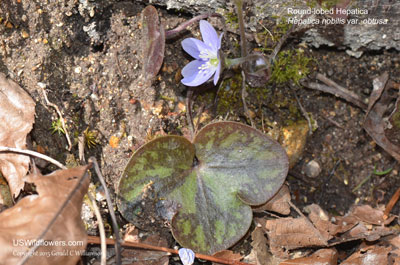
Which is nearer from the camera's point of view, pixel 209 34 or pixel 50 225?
pixel 50 225

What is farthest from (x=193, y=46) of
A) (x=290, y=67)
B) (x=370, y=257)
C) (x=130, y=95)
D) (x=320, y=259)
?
(x=370, y=257)

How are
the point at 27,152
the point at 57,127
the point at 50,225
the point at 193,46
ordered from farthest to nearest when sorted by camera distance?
the point at 193,46 < the point at 57,127 < the point at 27,152 < the point at 50,225

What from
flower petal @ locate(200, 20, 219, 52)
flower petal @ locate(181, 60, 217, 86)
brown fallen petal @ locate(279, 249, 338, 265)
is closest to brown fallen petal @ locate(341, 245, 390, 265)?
brown fallen petal @ locate(279, 249, 338, 265)

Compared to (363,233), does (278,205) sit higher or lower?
higher

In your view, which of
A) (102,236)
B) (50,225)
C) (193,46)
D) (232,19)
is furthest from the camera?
(232,19)

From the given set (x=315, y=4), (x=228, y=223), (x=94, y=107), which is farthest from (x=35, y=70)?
(x=315, y=4)

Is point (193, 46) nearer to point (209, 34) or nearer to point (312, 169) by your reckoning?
point (209, 34)

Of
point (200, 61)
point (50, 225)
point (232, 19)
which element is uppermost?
point (232, 19)
